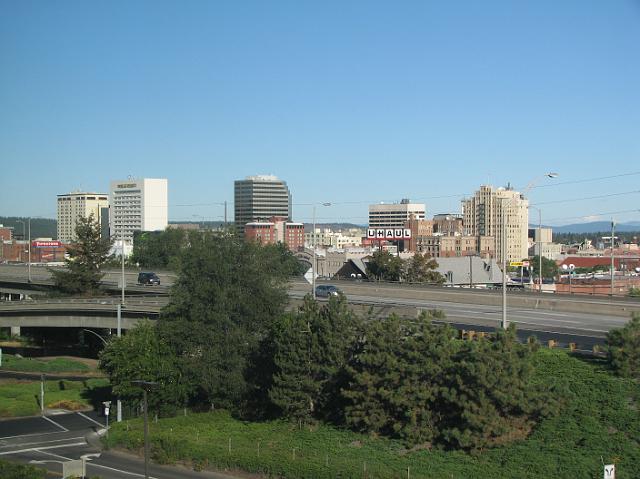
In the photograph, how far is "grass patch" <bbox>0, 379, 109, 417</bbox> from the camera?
35625 millimetres

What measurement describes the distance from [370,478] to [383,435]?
532 cm

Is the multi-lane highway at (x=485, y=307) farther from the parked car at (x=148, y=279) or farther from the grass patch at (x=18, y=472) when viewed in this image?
the parked car at (x=148, y=279)

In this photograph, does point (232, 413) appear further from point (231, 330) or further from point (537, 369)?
point (537, 369)

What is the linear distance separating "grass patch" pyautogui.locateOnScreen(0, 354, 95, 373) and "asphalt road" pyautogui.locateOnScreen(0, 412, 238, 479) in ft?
38.8

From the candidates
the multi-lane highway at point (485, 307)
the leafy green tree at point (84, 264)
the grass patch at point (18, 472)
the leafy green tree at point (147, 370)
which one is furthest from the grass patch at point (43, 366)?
the grass patch at point (18, 472)

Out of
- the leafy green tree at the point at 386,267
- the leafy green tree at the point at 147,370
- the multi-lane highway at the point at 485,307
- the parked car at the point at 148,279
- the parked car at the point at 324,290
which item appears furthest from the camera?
the leafy green tree at the point at 386,267

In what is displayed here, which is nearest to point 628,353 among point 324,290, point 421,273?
point 324,290

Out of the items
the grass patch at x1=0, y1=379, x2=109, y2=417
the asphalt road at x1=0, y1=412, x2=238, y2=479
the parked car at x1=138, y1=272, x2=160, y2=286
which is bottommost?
the asphalt road at x1=0, y1=412, x2=238, y2=479

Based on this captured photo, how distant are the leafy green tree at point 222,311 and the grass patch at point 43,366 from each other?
14473 mm

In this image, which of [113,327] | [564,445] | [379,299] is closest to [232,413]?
[564,445]

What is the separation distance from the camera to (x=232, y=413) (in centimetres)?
3238

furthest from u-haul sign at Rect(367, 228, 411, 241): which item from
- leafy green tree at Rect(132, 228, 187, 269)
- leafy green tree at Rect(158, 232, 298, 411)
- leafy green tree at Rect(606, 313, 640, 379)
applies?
leafy green tree at Rect(606, 313, 640, 379)

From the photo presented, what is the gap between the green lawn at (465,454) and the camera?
74.2ft

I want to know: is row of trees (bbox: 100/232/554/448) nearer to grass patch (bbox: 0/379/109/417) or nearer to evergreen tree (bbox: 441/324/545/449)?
evergreen tree (bbox: 441/324/545/449)
